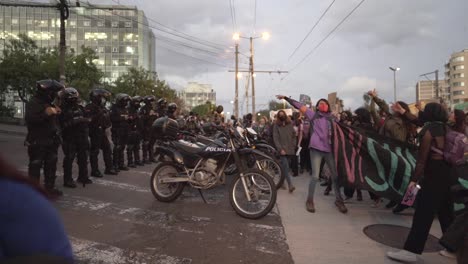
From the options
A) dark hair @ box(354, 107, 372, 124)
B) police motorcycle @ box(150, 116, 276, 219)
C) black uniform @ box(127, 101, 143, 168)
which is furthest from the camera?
black uniform @ box(127, 101, 143, 168)

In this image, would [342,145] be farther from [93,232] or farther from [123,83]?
[123,83]

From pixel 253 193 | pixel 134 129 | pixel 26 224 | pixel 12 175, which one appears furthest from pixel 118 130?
pixel 26 224

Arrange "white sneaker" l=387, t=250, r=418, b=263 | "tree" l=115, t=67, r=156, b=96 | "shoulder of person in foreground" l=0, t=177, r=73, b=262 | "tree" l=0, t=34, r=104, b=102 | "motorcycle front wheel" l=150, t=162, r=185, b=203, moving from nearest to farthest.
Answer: "shoulder of person in foreground" l=0, t=177, r=73, b=262
"white sneaker" l=387, t=250, r=418, b=263
"motorcycle front wheel" l=150, t=162, r=185, b=203
"tree" l=0, t=34, r=104, b=102
"tree" l=115, t=67, r=156, b=96

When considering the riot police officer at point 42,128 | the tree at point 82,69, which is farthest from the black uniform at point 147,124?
the tree at point 82,69

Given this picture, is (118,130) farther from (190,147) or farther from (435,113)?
(435,113)

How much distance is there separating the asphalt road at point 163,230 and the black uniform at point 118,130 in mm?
2807

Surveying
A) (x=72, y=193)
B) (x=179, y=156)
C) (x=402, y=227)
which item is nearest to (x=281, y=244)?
(x=402, y=227)

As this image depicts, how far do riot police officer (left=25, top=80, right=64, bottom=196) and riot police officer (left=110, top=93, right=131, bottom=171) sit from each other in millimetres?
3536

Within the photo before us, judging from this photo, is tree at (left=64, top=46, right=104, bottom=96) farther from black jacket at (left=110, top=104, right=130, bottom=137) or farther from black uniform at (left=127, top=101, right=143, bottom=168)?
black jacket at (left=110, top=104, right=130, bottom=137)

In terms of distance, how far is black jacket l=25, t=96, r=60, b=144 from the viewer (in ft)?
22.5

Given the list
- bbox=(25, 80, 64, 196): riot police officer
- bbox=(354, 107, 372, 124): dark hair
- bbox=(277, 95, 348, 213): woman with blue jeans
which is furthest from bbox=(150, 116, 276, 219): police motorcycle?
bbox=(354, 107, 372, 124): dark hair

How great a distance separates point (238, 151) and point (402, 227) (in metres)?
2.87

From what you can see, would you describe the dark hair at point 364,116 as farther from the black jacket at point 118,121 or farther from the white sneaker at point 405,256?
the black jacket at point 118,121

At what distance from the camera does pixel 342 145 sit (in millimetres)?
6863
